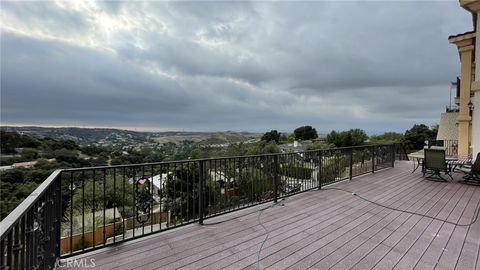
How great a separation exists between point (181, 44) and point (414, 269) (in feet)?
36.9

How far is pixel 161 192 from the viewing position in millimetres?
3422

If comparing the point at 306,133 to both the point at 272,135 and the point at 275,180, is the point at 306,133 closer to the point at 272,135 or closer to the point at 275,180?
the point at 272,135

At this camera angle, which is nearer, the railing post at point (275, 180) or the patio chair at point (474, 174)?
the railing post at point (275, 180)

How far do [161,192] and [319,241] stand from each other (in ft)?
7.31

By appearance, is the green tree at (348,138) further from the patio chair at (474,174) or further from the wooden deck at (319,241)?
the wooden deck at (319,241)

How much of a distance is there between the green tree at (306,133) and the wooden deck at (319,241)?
4815 cm

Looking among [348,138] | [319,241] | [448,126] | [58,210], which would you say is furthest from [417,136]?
[58,210]

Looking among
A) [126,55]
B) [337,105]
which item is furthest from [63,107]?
[337,105]

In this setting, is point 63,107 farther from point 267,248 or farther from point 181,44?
point 267,248

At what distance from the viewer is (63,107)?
20031 mm

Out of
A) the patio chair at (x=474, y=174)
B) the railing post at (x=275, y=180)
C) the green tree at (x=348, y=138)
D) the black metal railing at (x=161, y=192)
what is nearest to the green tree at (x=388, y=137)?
the green tree at (x=348, y=138)

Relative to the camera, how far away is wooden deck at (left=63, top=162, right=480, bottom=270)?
92.8 inches

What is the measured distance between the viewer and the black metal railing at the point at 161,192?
143 cm

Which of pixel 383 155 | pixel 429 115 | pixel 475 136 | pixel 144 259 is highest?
pixel 429 115
